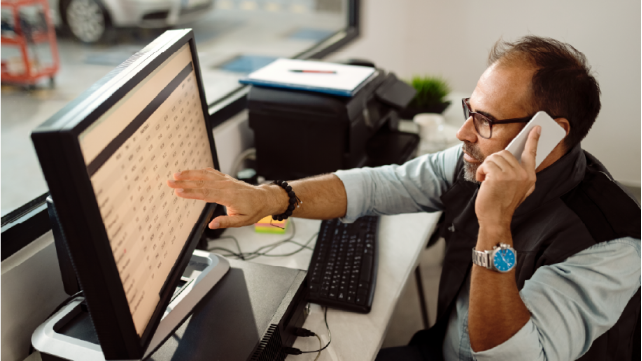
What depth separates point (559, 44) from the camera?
920 mm

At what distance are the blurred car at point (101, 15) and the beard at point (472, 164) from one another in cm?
378

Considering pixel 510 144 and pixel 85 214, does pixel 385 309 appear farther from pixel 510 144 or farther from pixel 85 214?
pixel 85 214

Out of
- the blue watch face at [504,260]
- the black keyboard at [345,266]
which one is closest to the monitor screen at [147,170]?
the black keyboard at [345,266]

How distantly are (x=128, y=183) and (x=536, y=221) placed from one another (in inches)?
29.6

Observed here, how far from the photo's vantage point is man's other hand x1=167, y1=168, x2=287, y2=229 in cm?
76

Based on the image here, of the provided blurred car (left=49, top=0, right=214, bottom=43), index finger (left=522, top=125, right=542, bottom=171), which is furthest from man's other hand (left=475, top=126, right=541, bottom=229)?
blurred car (left=49, top=0, right=214, bottom=43)

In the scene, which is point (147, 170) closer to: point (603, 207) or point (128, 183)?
point (128, 183)

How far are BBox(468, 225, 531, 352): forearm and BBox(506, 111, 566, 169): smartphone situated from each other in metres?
0.16

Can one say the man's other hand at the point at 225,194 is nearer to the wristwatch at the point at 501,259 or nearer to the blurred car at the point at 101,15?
the wristwatch at the point at 501,259

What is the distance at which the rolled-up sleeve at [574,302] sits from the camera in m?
0.79

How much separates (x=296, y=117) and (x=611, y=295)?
34.8 inches

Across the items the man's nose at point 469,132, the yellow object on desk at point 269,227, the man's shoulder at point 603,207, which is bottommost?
the yellow object on desk at point 269,227

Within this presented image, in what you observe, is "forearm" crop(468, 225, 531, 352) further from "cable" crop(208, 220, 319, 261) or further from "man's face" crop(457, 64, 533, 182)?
"cable" crop(208, 220, 319, 261)

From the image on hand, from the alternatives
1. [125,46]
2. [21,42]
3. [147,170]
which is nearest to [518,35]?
[147,170]
